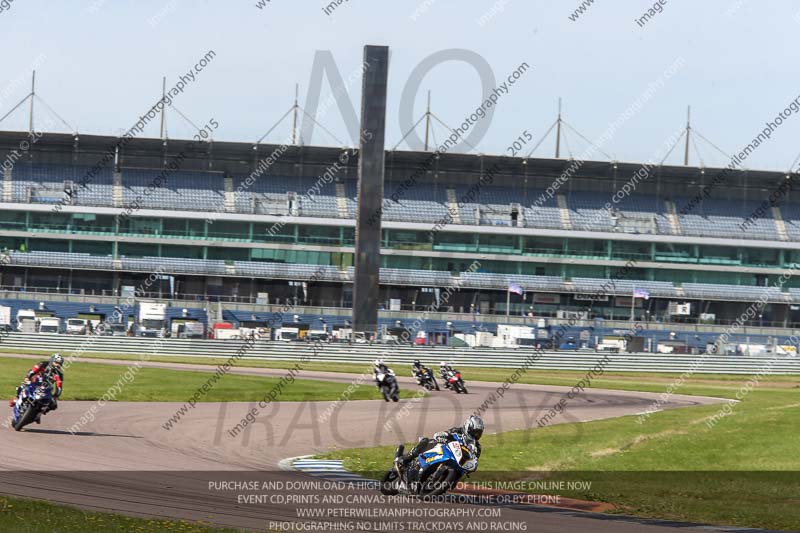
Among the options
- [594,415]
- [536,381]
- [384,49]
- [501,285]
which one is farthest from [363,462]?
[501,285]

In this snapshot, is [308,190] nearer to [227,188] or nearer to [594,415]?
[227,188]

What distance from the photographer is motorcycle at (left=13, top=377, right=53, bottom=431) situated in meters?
24.5

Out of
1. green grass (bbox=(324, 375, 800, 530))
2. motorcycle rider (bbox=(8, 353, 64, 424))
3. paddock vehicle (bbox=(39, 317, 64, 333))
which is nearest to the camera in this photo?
green grass (bbox=(324, 375, 800, 530))

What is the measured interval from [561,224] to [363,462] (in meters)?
74.3

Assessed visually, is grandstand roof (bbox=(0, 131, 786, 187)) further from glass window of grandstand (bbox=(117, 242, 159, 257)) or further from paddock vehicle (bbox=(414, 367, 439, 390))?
paddock vehicle (bbox=(414, 367, 439, 390))

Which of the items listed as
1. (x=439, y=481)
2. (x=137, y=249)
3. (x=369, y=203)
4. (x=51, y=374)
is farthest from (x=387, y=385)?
(x=137, y=249)

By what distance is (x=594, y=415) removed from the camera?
123ft

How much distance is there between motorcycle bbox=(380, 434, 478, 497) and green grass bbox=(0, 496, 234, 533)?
13.4 feet

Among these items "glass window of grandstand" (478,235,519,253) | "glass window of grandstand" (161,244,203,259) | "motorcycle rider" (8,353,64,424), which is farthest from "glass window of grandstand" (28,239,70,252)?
"motorcycle rider" (8,353,64,424)

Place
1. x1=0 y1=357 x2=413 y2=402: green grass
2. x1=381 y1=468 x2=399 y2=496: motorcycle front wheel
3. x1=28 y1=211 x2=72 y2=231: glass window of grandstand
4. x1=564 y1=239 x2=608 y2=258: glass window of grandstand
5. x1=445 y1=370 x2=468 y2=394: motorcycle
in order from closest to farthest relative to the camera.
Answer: x1=381 y1=468 x2=399 y2=496: motorcycle front wheel → x1=0 y1=357 x2=413 y2=402: green grass → x1=445 y1=370 x2=468 y2=394: motorcycle → x1=28 y1=211 x2=72 y2=231: glass window of grandstand → x1=564 y1=239 x2=608 y2=258: glass window of grandstand

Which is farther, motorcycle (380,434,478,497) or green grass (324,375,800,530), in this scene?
green grass (324,375,800,530)

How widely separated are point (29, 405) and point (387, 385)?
16.8m

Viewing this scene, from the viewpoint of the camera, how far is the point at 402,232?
93062mm

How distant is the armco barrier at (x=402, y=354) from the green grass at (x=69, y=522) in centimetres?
4716
